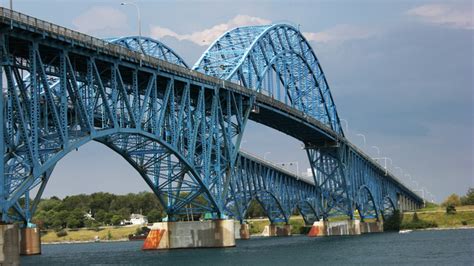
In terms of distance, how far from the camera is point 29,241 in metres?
103

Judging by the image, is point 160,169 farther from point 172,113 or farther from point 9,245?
point 9,245

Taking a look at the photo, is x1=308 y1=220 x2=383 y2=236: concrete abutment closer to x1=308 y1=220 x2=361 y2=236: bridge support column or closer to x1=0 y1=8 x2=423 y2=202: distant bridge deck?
x1=308 y1=220 x2=361 y2=236: bridge support column

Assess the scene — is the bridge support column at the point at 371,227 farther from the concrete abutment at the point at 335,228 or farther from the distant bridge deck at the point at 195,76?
the distant bridge deck at the point at 195,76

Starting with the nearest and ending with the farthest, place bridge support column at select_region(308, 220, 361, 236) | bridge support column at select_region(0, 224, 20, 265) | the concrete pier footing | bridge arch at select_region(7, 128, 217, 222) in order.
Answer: bridge support column at select_region(0, 224, 20, 265) < bridge arch at select_region(7, 128, 217, 222) < bridge support column at select_region(308, 220, 361, 236) < the concrete pier footing

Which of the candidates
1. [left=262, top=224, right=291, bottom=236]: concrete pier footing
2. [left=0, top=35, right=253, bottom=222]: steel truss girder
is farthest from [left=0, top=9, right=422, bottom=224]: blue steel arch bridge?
[left=262, top=224, right=291, bottom=236]: concrete pier footing

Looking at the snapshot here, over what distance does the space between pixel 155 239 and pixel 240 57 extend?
29129 millimetres

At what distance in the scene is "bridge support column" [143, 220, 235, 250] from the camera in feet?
319

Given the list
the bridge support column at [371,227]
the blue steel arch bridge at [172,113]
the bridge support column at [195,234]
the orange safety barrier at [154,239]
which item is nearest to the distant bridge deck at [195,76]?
the blue steel arch bridge at [172,113]

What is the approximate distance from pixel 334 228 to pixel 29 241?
2874 inches

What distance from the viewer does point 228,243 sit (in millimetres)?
97562

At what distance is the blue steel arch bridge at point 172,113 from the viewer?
6303 cm

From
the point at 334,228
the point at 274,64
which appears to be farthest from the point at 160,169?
the point at 334,228

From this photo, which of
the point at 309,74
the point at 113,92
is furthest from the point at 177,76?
the point at 309,74

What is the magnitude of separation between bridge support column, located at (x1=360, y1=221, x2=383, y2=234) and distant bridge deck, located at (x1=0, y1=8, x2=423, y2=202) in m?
13.4
